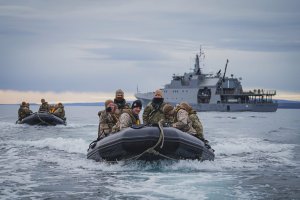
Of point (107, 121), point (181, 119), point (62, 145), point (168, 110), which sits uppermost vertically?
point (168, 110)

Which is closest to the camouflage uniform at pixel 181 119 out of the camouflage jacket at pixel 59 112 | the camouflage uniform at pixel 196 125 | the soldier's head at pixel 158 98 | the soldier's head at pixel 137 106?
the soldier's head at pixel 158 98

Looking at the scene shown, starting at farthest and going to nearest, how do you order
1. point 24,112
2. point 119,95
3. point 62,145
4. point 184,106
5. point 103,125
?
1. point 24,112
2. point 62,145
3. point 119,95
4. point 103,125
5. point 184,106

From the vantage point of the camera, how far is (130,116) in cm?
1177

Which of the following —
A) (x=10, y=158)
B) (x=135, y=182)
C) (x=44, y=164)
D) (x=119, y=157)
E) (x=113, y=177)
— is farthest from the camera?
(x=10, y=158)

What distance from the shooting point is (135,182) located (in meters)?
9.91

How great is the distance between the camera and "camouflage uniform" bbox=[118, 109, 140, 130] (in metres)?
11.6

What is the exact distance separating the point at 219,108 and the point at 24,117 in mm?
64130

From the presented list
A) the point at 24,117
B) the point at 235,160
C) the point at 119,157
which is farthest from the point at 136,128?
the point at 24,117

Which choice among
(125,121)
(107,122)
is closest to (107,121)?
(107,122)

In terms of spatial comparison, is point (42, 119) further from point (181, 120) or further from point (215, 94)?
point (215, 94)

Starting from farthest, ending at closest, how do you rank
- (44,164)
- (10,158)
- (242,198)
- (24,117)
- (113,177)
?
(24,117)
(10,158)
(44,164)
(113,177)
(242,198)

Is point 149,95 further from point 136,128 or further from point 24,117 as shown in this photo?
point 136,128

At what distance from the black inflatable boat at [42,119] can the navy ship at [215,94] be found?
6416 cm

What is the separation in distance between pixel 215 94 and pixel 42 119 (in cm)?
6631
